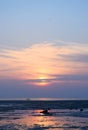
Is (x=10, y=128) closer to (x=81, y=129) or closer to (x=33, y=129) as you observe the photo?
(x=33, y=129)

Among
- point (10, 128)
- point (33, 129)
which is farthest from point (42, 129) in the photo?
point (10, 128)

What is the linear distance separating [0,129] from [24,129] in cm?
241

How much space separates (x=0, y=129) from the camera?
125ft

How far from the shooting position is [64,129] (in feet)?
125

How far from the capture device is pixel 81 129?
38.4m

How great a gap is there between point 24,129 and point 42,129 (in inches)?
71.7

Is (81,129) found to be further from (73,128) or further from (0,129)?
(0,129)

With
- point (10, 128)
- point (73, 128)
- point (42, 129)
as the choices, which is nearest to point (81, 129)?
point (73, 128)

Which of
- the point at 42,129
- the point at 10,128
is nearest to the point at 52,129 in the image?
the point at 42,129

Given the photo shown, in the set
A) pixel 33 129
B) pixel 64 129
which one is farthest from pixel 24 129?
pixel 64 129

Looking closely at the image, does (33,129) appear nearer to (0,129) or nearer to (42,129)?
(42,129)

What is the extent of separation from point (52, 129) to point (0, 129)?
5.24m

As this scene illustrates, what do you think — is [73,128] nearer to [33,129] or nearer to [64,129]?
[64,129]

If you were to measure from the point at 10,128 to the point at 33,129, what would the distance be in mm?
2384
